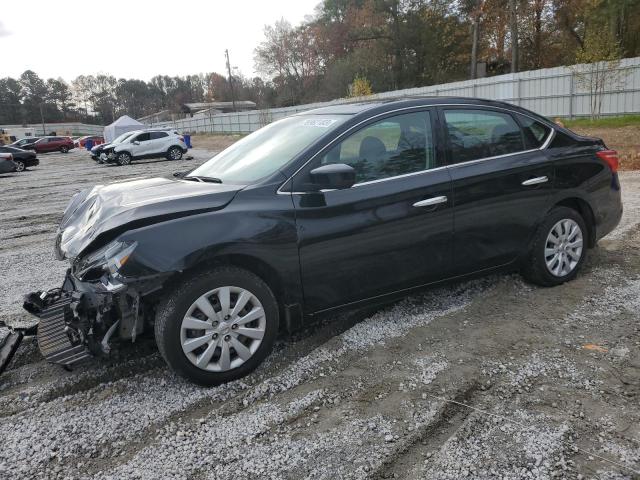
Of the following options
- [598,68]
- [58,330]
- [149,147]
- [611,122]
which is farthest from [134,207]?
[149,147]

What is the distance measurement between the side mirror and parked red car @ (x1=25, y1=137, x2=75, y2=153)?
4459 cm

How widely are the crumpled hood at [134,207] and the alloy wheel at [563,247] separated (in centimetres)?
277

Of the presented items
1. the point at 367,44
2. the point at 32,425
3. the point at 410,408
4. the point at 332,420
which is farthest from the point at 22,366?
the point at 367,44

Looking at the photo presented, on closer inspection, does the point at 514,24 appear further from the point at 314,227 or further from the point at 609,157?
the point at 314,227

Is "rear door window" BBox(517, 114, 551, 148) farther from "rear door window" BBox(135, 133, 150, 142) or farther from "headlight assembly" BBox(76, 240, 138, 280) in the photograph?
"rear door window" BBox(135, 133, 150, 142)

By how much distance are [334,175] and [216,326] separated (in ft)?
3.89

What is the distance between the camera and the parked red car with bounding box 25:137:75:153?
41.7m

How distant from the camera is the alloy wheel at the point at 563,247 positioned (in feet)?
14.5

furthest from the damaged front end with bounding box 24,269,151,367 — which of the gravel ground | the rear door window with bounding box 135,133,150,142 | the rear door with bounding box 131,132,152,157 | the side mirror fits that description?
the rear door window with bounding box 135,133,150,142

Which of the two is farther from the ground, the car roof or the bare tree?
the bare tree

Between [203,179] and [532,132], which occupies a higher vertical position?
[532,132]

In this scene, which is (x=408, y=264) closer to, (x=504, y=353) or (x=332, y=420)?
(x=504, y=353)

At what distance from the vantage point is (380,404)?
9.62ft

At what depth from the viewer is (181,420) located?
2908 mm
